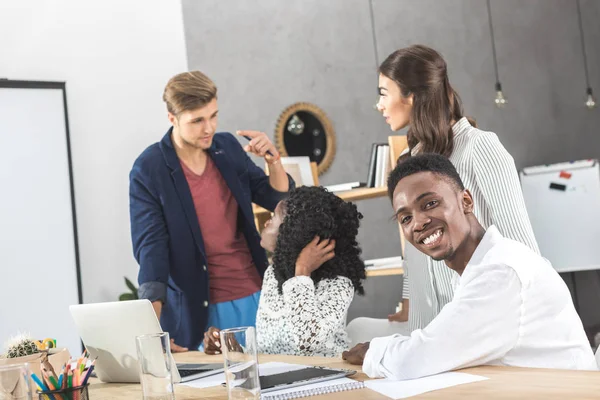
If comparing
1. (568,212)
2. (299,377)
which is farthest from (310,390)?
(568,212)

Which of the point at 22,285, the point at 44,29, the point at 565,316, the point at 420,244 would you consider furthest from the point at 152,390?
the point at 44,29

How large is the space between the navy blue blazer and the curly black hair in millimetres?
511

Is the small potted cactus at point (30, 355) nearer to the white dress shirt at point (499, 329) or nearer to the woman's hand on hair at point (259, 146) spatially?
the white dress shirt at point (499, 329)

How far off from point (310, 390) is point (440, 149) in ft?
3.36

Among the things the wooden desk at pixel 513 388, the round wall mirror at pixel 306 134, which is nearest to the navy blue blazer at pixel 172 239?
the wooden desk at pixel 513 388

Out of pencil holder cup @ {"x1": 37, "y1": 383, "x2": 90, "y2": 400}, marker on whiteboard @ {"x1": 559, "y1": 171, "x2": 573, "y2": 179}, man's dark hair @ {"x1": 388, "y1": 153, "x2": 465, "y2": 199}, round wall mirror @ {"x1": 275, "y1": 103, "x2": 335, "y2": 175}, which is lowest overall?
pencil holder cup @ {"x1": 37, "y1": 383, "x2": 90, "y2": 400}

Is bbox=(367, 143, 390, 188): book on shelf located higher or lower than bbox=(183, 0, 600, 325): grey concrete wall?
lower

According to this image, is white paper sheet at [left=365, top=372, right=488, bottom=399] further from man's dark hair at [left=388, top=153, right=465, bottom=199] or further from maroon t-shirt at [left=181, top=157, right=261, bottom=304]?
maroon t-shirt at [left=181, top=157, right=261, bottom=304]

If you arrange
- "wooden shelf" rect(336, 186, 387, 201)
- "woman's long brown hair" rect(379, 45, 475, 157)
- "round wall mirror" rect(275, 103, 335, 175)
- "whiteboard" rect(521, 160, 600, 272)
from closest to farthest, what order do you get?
"woman's long brown hair" rect(379, 45, 475, 157) → "wooden shelf" rect(336, 186, 387, 201) → "round wall mirror" rect(275, 103, 335, 175) → "whiteboard" rect(521, 160, 600, 272)

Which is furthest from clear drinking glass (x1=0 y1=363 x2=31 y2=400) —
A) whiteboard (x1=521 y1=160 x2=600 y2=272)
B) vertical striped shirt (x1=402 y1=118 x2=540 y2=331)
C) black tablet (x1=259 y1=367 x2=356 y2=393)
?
whiteboard (x1=521 y1=160 x2=600 y2=272)

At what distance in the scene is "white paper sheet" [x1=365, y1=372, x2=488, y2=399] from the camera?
138cm

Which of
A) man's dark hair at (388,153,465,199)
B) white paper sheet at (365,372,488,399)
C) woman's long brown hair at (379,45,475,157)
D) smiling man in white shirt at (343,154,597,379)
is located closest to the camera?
white paper sheet at (365,372,488,399)

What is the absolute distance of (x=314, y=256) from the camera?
7.67 ft

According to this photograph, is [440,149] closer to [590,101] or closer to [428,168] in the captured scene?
[428,168]
